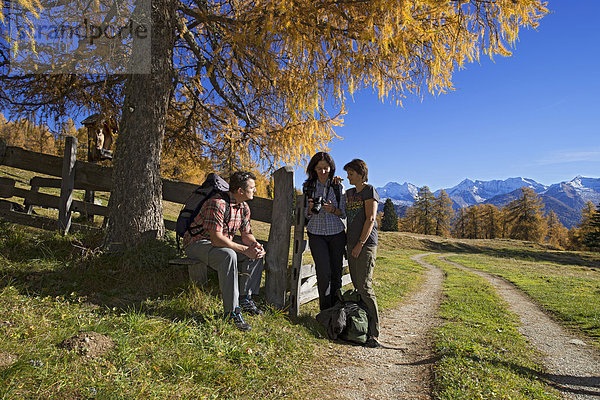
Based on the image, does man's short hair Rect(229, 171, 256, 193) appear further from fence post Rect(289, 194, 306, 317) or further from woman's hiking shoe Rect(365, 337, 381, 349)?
woman's hiking shoe Rect(365, 337, 381, 349)

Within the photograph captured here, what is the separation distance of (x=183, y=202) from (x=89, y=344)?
346cm

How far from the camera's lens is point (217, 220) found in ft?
14.1

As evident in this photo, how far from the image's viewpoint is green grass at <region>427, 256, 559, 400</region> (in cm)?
336

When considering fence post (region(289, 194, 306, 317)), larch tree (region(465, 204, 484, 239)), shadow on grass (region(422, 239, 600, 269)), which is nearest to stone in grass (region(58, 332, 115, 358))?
fence post (region(289, 194, 306, 317))

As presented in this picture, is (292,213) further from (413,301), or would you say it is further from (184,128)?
(413,301)

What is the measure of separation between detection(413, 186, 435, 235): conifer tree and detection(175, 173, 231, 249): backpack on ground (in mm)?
71541

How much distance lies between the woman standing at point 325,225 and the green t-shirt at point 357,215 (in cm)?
15

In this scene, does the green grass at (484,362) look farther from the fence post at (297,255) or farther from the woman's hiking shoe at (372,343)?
the fence post at (297,255)

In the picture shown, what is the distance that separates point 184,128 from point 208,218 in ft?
16.2

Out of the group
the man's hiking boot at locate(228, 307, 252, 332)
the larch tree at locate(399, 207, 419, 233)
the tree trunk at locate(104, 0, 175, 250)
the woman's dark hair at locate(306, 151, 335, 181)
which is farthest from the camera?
the larch tree at locate(399, 207, 419, 233)

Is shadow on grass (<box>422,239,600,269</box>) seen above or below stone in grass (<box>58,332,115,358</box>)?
below

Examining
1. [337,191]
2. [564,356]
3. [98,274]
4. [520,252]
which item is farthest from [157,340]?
A: [520,252]

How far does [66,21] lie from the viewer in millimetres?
6871

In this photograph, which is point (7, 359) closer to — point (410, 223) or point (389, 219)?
point (389, 219)
